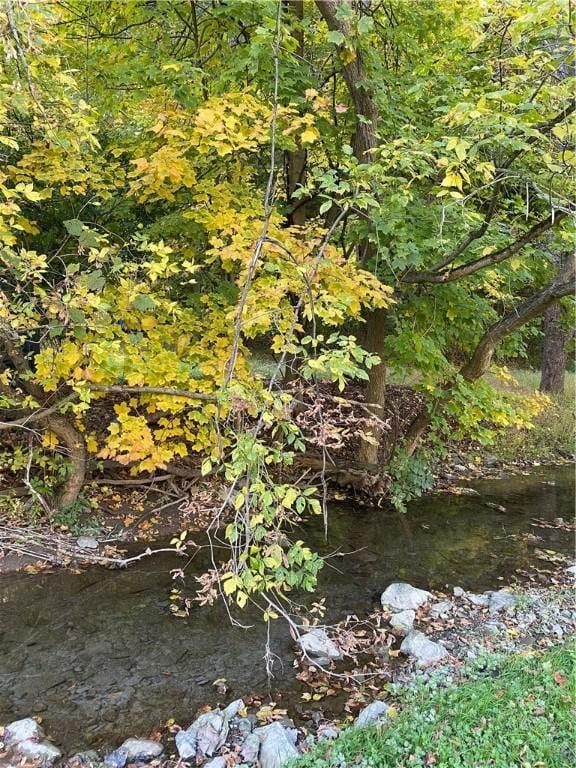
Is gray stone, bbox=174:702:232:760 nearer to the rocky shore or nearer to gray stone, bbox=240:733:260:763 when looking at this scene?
the rocky shore

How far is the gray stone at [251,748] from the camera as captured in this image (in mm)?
2658

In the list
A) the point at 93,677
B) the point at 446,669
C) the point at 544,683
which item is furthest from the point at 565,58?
the point at 93,677

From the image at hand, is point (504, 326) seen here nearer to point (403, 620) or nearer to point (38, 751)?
point (403, 620)

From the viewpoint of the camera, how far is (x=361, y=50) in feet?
14.6

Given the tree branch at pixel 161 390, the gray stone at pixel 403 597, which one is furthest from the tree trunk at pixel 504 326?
the tree branch at pixel 161 390

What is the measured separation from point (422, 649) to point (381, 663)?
0.93 ft

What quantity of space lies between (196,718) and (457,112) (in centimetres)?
359

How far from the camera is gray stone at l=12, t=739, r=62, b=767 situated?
2.65m

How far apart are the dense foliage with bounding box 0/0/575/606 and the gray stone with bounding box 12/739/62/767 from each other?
1.27 meters

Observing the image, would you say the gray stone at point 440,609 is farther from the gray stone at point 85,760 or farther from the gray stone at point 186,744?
the gray stone at point 85,760

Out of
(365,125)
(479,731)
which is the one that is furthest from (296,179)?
(479,731)

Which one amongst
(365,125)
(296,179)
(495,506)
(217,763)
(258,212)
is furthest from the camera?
(495,506)

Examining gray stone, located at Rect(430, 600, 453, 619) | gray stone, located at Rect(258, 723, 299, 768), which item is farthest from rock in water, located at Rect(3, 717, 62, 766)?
gray stone, located at Rect(430, 600, 453, 619)

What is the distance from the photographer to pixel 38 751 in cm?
269
